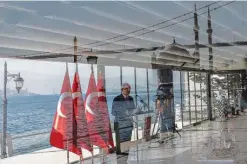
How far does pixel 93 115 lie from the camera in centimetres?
366

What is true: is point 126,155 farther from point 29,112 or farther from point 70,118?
point 29,112

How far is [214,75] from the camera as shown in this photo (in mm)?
5270

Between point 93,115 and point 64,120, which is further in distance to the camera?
point 93,115

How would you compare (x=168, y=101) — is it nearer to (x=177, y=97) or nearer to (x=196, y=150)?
(x=177, y=97)

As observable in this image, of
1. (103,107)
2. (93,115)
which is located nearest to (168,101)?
(103,107)

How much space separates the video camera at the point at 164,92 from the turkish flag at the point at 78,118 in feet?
4.83

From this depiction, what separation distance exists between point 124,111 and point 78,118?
3.53 feet

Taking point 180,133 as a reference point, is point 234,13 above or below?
above

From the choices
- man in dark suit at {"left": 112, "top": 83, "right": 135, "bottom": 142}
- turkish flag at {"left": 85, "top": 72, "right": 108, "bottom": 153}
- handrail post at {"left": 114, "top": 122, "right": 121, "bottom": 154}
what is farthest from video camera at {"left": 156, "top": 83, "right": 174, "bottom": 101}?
turkish flag at {"left": 85, "top": 72, "right": 108, "bottom": 153}

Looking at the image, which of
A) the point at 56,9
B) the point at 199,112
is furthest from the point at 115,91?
the point at 199,112

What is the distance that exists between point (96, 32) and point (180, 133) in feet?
8.59

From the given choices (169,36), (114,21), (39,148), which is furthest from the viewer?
(169,36)

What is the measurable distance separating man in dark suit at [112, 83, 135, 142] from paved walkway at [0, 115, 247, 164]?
0.25 meters

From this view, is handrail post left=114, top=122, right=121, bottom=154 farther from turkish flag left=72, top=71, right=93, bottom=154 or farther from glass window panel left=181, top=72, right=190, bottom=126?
glass window panel left=181, top=72, right=190, bottom=126
